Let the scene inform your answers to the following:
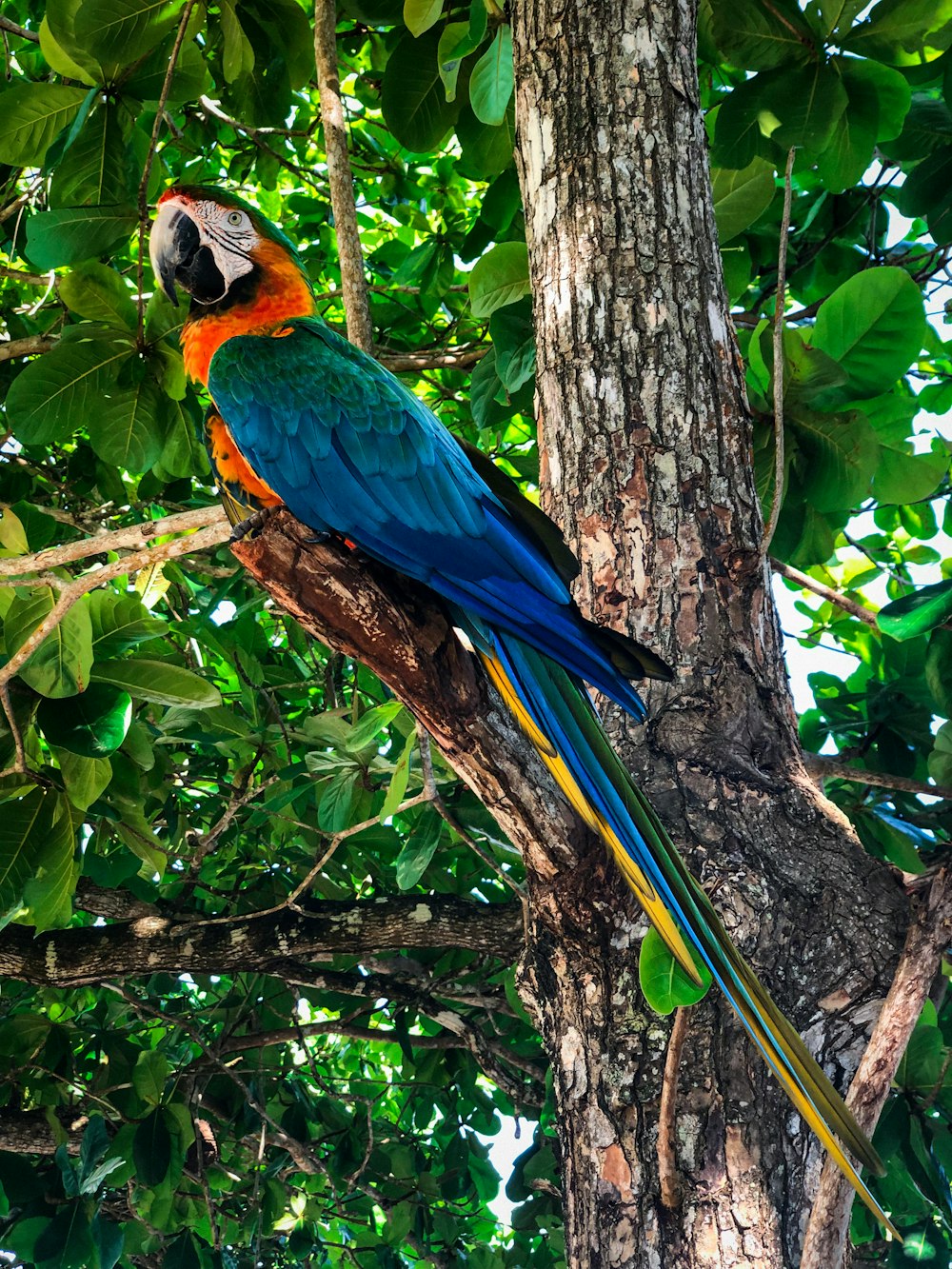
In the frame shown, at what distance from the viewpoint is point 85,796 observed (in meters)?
1.79

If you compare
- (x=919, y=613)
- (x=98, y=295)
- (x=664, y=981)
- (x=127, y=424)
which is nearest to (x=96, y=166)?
(x=98, y=295)

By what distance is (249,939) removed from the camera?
2.50 m

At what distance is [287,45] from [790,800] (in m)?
1.97

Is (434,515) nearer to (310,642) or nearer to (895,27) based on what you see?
(895,27)

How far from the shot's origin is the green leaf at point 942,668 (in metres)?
1.65

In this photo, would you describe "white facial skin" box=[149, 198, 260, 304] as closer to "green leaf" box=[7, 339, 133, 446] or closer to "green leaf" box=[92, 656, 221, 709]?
"green leaf" box=[7, 339, 133, 446]

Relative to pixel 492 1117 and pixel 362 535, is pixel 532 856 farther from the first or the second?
pixel 492 1117

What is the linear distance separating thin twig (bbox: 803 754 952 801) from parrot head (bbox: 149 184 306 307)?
1.23 m

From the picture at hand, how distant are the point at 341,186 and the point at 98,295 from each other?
0.55m

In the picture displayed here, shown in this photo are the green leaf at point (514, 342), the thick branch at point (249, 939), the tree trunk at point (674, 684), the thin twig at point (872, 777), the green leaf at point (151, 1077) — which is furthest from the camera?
the green leaf at point (151, 1077)

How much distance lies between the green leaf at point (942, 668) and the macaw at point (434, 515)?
0.61 meters

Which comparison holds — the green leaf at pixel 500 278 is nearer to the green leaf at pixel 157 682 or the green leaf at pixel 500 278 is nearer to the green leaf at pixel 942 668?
the green leaf at pixel 157 682

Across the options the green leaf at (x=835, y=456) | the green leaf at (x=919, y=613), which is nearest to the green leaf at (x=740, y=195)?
the green leaf at (x=835, y=456)

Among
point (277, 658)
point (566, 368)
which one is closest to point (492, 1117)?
point (277, 658)
